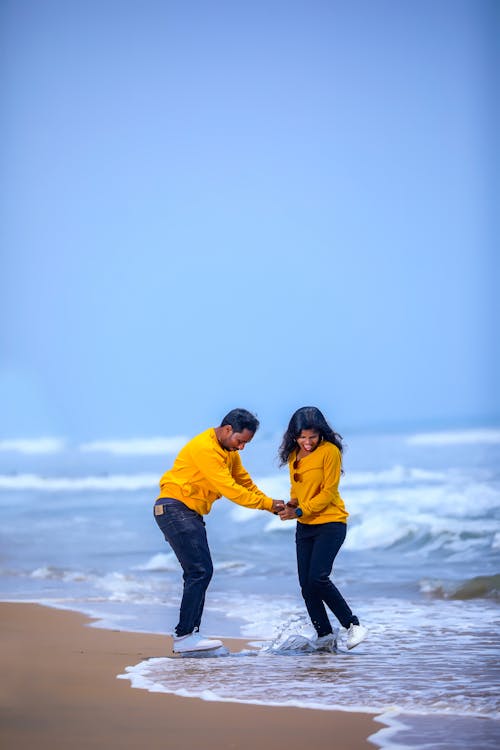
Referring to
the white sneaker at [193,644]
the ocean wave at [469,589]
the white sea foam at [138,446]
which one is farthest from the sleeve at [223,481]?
the white sea foam at [138,446]

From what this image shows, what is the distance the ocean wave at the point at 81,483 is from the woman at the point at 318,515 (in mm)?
7267

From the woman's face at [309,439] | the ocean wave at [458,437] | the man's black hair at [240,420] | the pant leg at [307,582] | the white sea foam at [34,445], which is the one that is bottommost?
the pant leg at [307,582]

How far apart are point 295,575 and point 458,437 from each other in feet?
10.0

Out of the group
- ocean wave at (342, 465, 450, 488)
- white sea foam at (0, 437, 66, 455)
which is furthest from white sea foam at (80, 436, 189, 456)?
ocean wave at (342, 465, 450, 488)

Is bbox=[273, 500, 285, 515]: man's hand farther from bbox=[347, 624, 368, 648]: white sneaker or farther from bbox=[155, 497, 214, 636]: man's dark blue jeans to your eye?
bbox=[347, 624, 368, 648]: white sneaker

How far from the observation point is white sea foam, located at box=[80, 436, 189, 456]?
9.23 metres

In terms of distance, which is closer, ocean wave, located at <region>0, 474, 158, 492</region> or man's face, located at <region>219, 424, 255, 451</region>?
man's face, located at <region>219, 424, 255, 451</region>

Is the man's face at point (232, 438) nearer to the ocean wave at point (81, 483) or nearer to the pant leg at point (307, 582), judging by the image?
the pant leg at point (307, 582)

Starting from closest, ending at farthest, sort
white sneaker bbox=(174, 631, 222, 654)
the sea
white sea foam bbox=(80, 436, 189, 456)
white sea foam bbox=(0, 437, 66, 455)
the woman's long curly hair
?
the sea → white sneaker bbox=(174, 631, 222, 654) → the woman's long curly hair → white sea foam bbox=(0, 437, 66, 455) → white sea foam bbox=(80, 436, 189, 456)

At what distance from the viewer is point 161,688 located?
310 centimetres

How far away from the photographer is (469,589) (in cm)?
578

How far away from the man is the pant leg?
15cm

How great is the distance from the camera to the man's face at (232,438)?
376 centimetres

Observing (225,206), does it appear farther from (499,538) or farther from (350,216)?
(499,538)
